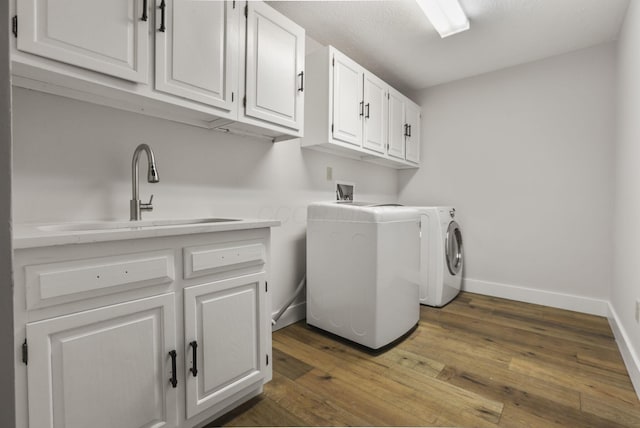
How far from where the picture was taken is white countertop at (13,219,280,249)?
0.83 m

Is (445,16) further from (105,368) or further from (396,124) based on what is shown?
(105,368)

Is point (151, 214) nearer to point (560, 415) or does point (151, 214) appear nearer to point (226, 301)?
point (226, 301)

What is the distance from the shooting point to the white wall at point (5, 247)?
0.31 metres

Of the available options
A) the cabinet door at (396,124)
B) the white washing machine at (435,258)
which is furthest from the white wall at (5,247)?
the cabinet door at (396,124)

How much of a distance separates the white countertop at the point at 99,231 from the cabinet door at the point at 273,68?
2.34ft

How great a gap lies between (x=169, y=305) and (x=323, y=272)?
1213 millimetres

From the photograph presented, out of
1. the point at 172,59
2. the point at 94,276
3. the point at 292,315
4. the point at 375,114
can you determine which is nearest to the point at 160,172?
the point at 172,59

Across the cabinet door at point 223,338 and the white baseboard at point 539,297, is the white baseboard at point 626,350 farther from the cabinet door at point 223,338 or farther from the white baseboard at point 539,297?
the cabinet door at point 223,338

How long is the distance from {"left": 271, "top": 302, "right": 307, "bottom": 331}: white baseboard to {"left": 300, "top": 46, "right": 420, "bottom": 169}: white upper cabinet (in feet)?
4.22

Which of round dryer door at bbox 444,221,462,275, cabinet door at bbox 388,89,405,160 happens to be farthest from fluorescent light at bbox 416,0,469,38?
round dryer door at bbox 444,221,462,275

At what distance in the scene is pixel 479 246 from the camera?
3.25m

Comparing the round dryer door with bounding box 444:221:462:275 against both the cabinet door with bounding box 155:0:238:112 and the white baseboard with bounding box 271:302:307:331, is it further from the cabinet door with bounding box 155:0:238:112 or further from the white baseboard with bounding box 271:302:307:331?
the cabinet door with bounding box 155:0:238:112

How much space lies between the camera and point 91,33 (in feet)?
3.67

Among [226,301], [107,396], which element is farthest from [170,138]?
[107,396]
